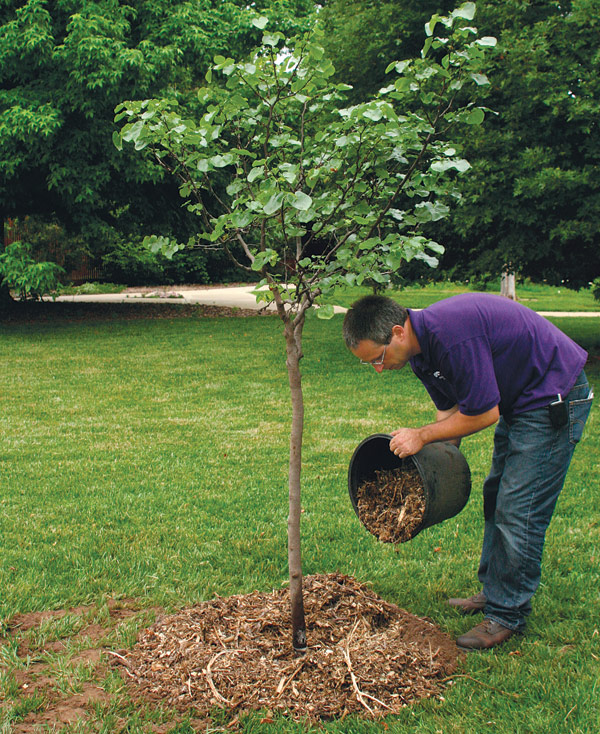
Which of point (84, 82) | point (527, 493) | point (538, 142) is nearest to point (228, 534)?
point (527, 493)

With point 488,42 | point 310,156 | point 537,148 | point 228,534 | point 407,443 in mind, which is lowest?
point 228,534

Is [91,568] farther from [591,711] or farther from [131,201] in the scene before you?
[131,201]

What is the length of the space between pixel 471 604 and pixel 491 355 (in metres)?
1.37

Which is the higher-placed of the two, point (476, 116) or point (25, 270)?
point (476, 116)


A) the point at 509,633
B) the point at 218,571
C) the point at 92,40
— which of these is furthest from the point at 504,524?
the point at 92,40

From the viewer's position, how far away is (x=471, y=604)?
352 centimetres

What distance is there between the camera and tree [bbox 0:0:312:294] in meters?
13.4

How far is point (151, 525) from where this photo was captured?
4.53 m

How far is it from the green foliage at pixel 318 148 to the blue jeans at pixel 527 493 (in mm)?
871

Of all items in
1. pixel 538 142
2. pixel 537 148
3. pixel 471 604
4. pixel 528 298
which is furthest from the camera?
pixel 528 298

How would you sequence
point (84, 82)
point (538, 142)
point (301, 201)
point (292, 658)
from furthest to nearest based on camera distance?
point (84, 82), point (538, 142), point (292, 658), point (301, 201)

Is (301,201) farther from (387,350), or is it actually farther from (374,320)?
(387,350)

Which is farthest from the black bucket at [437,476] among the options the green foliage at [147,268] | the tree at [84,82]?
the green foliage at [147,268]

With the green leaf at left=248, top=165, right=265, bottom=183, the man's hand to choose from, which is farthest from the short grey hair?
the green leaf at left=248, top=165, right=265, bottom=183
